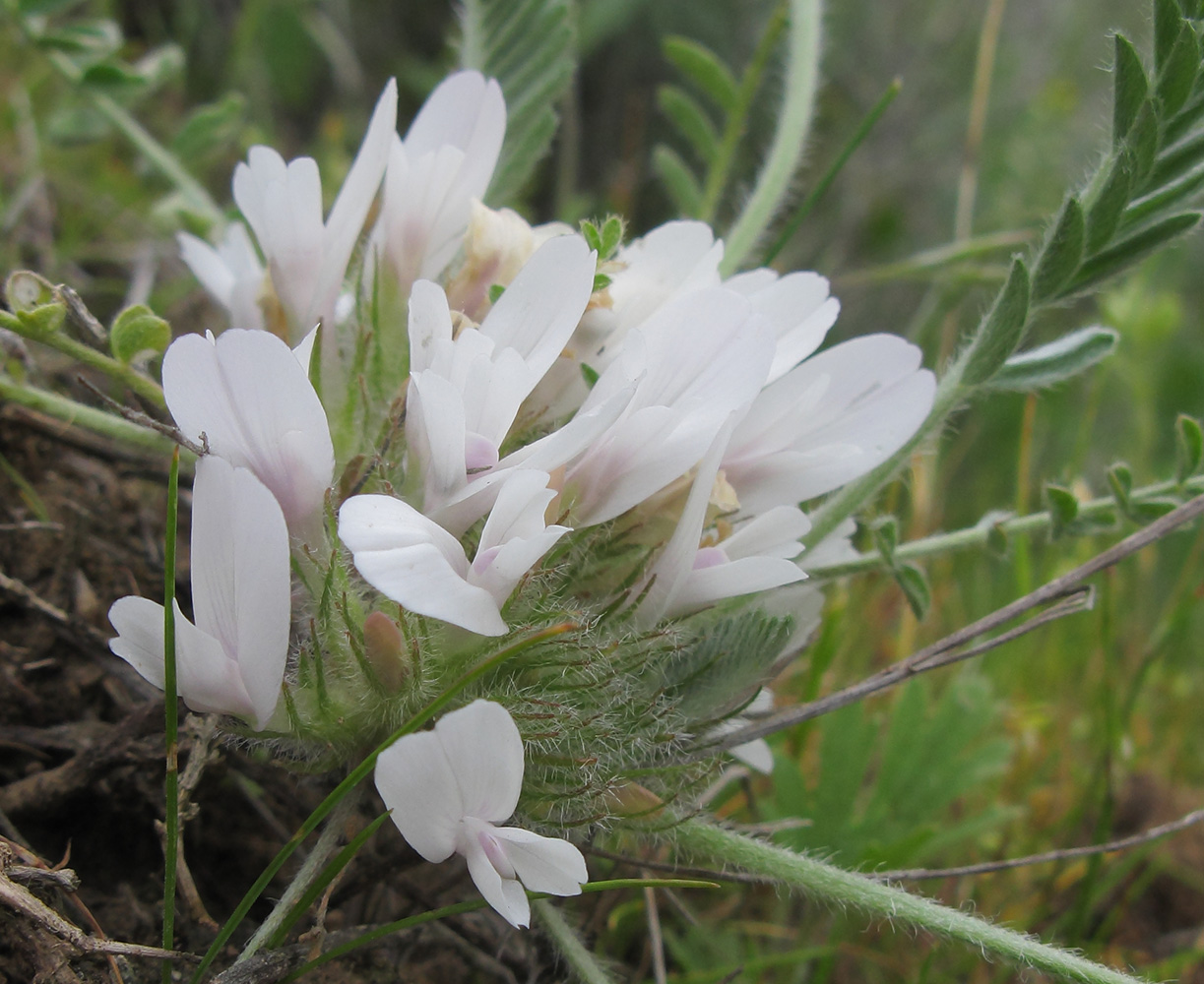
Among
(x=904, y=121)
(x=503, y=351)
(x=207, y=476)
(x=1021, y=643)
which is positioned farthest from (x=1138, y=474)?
(x=904, y=121)

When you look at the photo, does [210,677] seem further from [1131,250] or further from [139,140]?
[139,140]

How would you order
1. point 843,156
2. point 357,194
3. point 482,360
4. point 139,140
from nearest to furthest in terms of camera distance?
point 482,360 → point 357,194 → point 843,156 → point 139,140

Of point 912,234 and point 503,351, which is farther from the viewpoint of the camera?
point 912,234

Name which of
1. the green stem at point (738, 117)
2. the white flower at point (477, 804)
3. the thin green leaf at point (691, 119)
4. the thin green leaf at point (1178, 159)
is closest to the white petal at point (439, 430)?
the white flower at point (477, 804)

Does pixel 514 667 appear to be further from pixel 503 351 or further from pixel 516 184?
pixel 516 184

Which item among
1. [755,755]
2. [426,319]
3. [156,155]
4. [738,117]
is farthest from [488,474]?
[156,155]

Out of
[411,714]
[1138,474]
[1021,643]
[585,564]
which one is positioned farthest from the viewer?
[1138,474]
